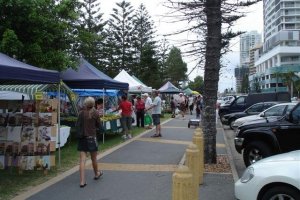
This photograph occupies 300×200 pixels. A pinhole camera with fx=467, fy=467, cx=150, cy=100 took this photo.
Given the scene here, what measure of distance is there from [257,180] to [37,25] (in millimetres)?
10244

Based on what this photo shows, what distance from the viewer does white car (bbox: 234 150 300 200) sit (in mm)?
6090

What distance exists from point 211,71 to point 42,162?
4.60 metres

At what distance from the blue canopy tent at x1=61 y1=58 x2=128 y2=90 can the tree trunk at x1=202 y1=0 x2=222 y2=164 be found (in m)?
6.27

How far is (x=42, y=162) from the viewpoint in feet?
34.3

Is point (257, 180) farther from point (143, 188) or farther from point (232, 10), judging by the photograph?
point (232, 10)

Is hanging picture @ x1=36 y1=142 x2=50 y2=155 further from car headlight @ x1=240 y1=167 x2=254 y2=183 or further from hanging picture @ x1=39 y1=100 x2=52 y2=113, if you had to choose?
car headlight @ x1=240 y1=167 x2=254 y2=183

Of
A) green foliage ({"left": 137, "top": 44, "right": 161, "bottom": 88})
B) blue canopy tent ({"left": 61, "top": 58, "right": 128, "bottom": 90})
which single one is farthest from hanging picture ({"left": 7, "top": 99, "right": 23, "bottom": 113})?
green foliage ({"left": 137, "top": 44, "right": 161, "bottom": 88})

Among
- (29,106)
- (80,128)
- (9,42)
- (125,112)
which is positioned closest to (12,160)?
(29,106)

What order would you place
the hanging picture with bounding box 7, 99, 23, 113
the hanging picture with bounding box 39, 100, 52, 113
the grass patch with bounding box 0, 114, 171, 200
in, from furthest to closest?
the hanging picture with bounding box 7, 99, 23, 113 < the hanging picture with bounding box 39, 100, 52, 113 < the grass patch with bounding box 0, 114, 171, 200

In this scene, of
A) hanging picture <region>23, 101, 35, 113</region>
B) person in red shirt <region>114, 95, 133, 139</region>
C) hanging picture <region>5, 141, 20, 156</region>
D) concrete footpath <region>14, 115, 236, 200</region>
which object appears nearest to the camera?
concrete footpath <region>14, 115, 236, 200</region>

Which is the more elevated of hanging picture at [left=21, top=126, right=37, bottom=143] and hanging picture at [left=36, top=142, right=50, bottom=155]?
hanging picture at [left=21, top=126, right=37, bottom=143]

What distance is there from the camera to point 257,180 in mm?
6441

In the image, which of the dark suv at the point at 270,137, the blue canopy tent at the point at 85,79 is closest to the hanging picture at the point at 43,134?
the dark suv at the point at 270,137

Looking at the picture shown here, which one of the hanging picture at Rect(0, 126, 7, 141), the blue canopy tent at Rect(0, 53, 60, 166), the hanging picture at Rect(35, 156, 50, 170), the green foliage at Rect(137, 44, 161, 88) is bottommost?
the hanging picture at Rect(35, 156, 50, 170)
